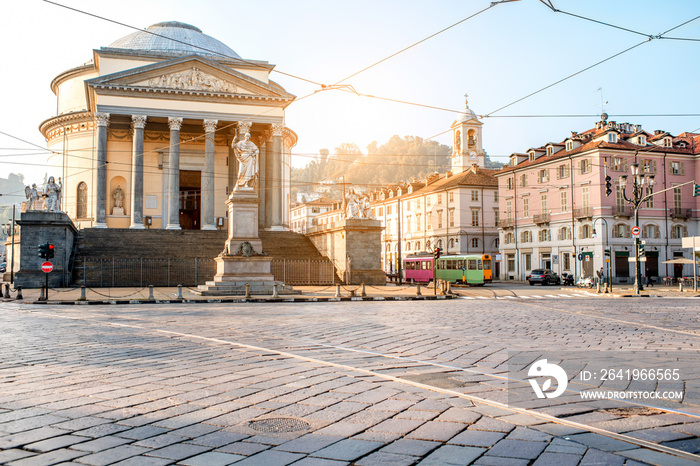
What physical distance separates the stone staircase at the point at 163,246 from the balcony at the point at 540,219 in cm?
2406

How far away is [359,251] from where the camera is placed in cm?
3581

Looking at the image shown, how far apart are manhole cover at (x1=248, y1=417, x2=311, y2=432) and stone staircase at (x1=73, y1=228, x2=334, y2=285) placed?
3005 centimetres

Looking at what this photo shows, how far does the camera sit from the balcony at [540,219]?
5389cm

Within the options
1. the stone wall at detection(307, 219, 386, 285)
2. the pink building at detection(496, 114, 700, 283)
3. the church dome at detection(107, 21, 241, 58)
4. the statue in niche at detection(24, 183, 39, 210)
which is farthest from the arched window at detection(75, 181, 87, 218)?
the pink building at detection(496, 114, 700, 283)

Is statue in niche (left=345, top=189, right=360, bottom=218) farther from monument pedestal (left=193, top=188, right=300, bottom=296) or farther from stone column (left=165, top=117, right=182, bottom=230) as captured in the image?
stone column (left=165, top=117, right=182, bottom=230)

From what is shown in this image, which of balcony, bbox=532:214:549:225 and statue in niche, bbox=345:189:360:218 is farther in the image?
balcony, bbox=532:214:549:225

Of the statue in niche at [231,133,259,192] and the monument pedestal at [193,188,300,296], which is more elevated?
the statue in niche at [231,133,259,192]

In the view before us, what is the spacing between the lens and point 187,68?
44156 millimetres

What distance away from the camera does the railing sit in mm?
48844

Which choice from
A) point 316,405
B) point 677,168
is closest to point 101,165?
point 316,405

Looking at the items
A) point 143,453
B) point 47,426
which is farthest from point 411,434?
point 47,426

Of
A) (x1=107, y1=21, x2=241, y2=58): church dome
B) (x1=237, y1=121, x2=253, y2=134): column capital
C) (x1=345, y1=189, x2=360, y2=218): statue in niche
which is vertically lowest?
(x1=345, y1=189, x2=360, y2=218): statue in niche

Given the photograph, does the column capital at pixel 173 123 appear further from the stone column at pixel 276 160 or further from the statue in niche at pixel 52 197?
the statue in niche at pixel 52 197

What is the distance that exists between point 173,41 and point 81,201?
17.1 meters
